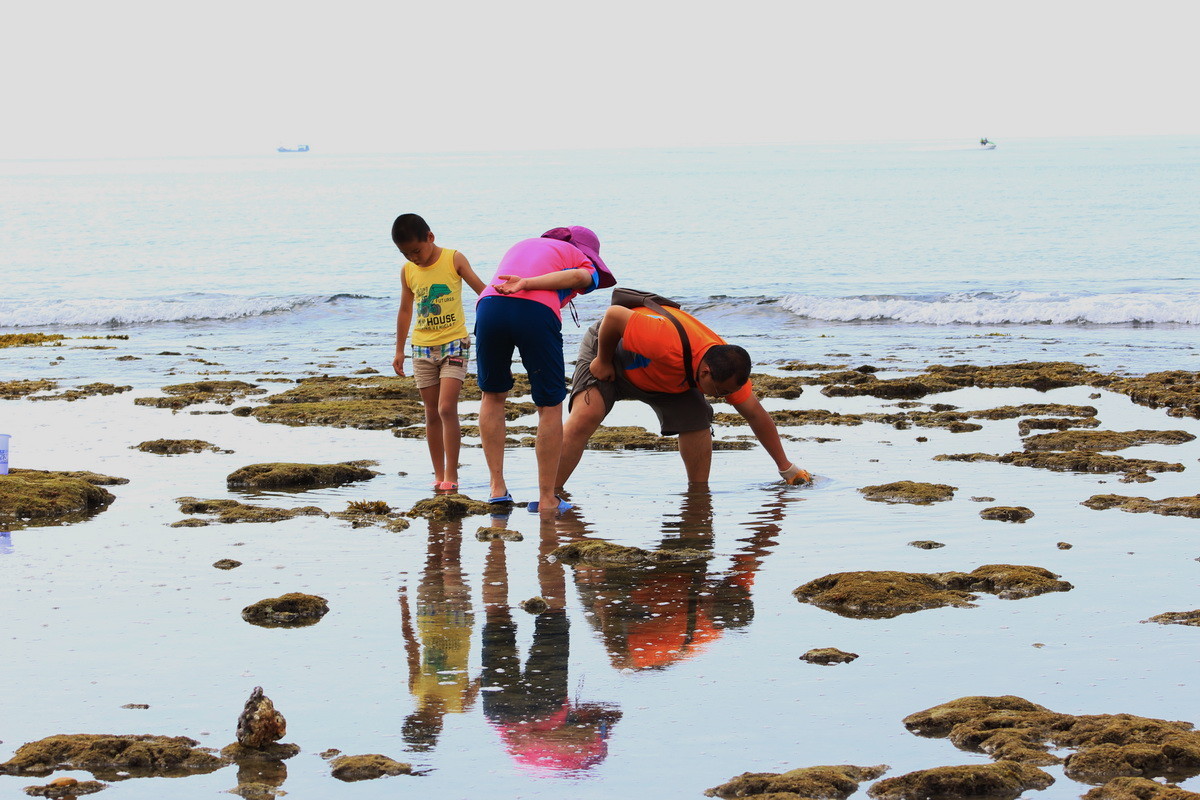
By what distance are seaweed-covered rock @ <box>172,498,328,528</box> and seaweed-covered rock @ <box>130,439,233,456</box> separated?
1.86 metres

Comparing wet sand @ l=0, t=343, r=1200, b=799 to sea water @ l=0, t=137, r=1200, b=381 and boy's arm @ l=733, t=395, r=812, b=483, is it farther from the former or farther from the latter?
sea water @ l=0, t=137, r=1200, b=381

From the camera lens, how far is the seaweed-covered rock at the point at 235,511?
6.68 metres

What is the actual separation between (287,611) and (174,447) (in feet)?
15.0

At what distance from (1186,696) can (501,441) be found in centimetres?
414

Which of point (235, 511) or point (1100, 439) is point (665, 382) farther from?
point (1100, 439)

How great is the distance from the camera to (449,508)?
22.5 feet

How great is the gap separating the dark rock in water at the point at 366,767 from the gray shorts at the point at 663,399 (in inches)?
156

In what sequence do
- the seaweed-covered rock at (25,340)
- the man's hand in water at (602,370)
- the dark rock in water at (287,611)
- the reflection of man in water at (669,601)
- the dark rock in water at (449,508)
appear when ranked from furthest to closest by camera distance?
the seaweed-covered rock at (25,340), the man's hand in water at (602,370), the dark rock in water at (449,508), the dark rock in water at (287,611), the reflection of man in water at (669,601)

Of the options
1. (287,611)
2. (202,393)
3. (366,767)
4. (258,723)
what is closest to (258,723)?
(258,723)

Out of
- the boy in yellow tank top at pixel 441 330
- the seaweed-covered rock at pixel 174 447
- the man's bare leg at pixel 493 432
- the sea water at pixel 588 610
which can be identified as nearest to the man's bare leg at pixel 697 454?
the sea water at pixel 588 610

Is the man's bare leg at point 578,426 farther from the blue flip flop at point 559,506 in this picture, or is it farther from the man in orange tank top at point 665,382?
the blue flip flop at point 559,506

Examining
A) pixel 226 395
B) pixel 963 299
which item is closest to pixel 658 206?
pixel 963 299

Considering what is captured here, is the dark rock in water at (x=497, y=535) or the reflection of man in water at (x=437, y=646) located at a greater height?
the reflection of man in water at (x=437, y=646)

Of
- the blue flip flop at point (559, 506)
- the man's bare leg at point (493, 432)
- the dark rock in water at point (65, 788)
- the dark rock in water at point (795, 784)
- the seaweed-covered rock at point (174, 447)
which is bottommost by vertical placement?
the seaweed-covered rock at point (174, 447)
